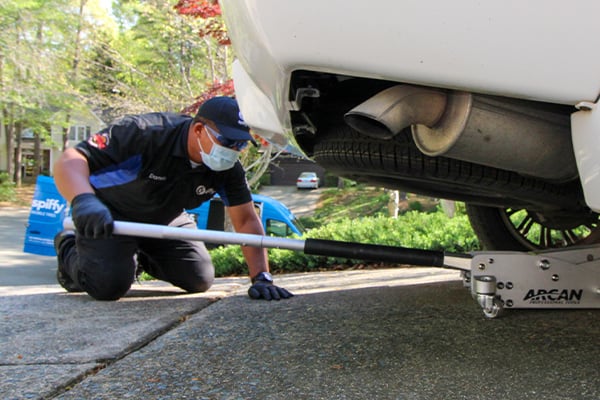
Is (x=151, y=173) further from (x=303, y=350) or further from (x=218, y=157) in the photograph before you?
(x=303, y=350)

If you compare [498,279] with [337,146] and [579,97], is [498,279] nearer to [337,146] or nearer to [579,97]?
[337,146]

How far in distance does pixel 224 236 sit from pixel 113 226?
16.8 inches

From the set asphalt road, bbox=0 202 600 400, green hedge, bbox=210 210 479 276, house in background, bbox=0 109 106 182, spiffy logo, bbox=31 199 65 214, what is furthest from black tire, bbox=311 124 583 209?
house in background, bbox=0 109 106 182

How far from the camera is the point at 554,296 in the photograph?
184 cm

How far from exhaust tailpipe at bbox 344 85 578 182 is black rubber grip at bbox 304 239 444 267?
2.05 feet

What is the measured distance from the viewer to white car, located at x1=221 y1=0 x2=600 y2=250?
40.1 inches

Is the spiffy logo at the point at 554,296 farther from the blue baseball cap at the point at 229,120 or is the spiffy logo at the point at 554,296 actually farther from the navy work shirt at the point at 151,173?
the navy work shirt at the point at 151,173

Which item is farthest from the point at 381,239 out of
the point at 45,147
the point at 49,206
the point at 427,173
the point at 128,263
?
the point at 45,147

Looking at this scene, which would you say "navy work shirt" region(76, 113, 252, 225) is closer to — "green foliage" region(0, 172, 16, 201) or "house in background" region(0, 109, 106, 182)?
"green foliage" region(0, 172, 16, 201)

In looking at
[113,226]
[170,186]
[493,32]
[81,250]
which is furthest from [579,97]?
[81,250]

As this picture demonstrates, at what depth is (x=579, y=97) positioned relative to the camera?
1034mm

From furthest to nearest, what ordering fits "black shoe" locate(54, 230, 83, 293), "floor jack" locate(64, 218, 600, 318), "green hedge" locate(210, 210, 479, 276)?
"green hedge" locate(210, 210, 479, 276) → "black shoe" locate(54, 230, 83, 293) → "floor jack" locate(64, 218, 600, 318)

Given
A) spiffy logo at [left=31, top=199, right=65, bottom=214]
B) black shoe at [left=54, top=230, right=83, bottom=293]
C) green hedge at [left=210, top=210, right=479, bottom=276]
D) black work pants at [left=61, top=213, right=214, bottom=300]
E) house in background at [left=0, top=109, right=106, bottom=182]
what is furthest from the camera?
house in background at [left=0, top=109, right=106, bottom=182]

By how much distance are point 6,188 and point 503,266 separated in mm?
23408
